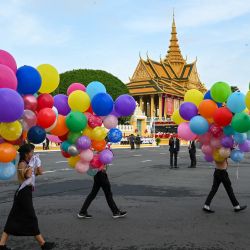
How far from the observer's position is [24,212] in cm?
550

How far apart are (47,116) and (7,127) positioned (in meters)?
0.79

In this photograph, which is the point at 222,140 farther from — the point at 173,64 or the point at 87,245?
the point at 173,64

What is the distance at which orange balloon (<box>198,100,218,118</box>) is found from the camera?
751cm

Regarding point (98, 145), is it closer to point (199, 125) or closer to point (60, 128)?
point (60, 128)

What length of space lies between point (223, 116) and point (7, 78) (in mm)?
3875

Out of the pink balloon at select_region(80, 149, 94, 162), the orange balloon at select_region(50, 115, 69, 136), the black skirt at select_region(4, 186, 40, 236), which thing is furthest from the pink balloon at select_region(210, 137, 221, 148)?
the black skirt at select_region(4, 186, 40, 236)

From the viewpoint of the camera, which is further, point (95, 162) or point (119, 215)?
point (119, 215)

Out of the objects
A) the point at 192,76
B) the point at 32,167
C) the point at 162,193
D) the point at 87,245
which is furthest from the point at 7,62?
the point at 192,76

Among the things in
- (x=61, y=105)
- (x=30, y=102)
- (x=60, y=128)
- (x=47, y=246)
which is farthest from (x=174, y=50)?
(x=47, y=246)

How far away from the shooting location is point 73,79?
60281mm

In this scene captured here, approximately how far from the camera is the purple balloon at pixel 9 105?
16.8 feet

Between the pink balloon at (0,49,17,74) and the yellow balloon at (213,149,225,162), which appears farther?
the yellow balloon at (213,149,225,162)

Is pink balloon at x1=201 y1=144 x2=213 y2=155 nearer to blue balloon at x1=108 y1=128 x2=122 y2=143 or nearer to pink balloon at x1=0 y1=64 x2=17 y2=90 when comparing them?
blue balloon at x1=108 y1=128 x2=122 y2=143

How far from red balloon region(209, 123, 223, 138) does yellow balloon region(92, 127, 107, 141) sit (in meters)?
2.06
